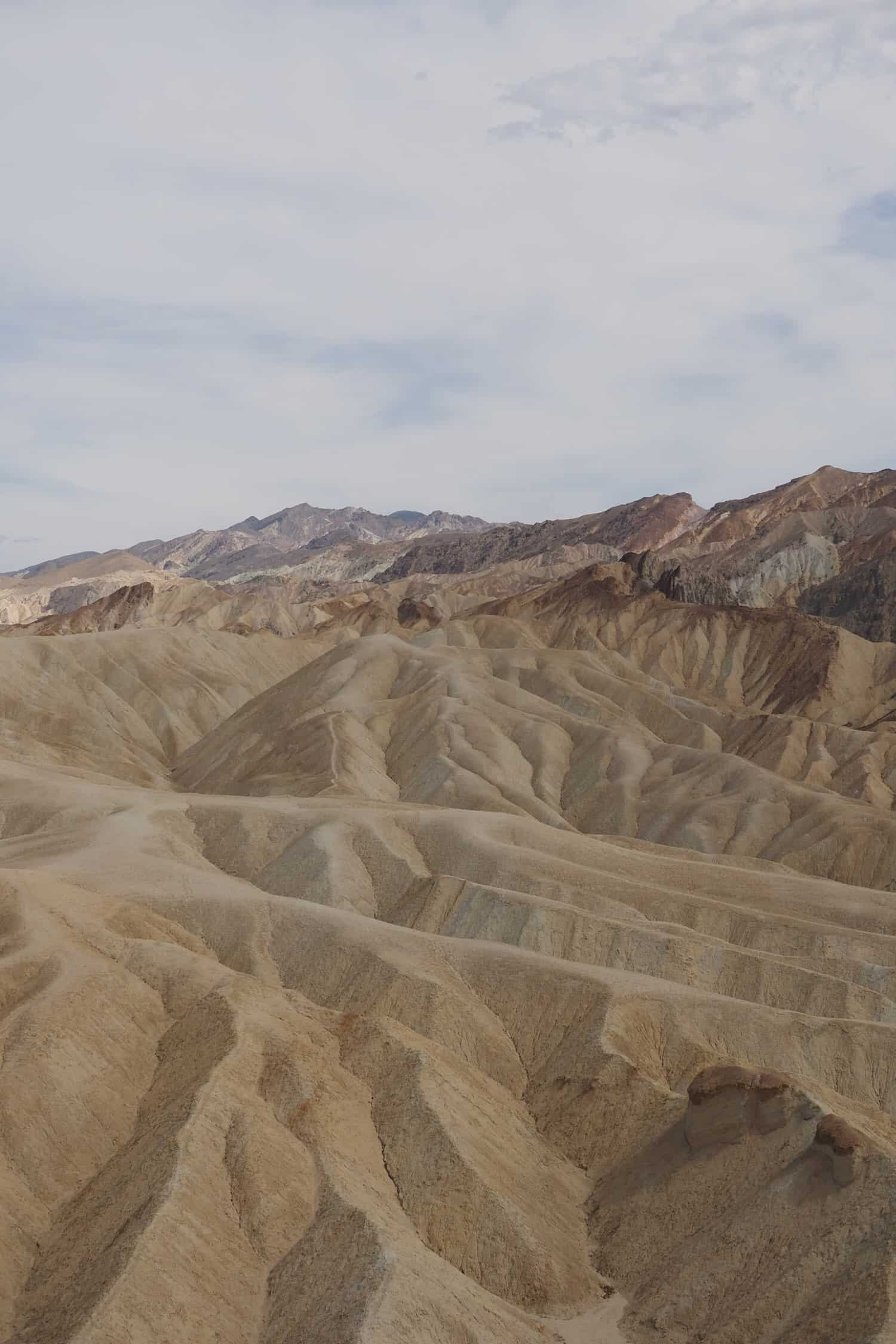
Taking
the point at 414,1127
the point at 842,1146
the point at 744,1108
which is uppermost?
the point at 842,1146

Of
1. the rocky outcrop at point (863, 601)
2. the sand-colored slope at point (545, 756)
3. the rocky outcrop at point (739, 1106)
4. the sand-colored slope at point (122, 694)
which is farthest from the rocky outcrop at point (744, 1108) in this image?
the rocky outcrop at point (863, 601)

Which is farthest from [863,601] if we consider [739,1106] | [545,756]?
[739,1106]

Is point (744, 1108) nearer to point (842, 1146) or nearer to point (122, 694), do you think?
point (842, 1146)

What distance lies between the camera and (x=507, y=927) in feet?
180

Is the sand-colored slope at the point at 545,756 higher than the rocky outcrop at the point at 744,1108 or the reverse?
higher

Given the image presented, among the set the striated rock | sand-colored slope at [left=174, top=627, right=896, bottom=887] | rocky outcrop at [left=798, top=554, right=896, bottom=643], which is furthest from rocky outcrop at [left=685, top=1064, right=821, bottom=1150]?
rocky outcrop at [left=798, top=554, right=896, bottom=643]

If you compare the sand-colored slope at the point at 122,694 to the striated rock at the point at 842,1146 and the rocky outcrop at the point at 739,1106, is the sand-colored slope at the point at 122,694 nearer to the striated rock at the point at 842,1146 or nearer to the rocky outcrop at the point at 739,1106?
the rocky outcrop at the point at 739,1106

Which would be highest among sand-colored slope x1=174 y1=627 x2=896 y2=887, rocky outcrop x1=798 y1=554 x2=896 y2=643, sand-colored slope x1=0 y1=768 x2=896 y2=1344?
rocky outcrop x1=798 y1=554 x2=896 y2=643

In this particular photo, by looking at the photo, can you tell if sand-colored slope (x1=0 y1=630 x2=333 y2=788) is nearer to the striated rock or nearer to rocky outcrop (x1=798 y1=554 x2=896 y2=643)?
rocky outcrop (x1=798 y1=554 x2=896 y2=643)

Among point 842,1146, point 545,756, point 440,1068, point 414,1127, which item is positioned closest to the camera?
point 842,1146

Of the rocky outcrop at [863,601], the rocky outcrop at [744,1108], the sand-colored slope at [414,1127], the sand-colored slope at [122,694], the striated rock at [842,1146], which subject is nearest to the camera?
the sand-colored slope at [414,1127]

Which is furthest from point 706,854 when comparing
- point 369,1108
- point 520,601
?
point 520,601

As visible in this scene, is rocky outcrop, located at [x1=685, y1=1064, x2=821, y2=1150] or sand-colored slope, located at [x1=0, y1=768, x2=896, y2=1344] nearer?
sand-colored slope, located at [x1=0, y1=768, x2=896, y2=1344]

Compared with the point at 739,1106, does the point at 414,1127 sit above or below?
below
